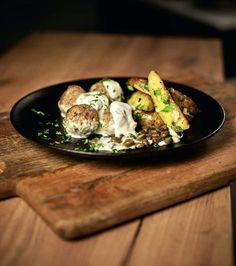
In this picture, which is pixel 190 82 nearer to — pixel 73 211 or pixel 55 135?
pixel 55 135

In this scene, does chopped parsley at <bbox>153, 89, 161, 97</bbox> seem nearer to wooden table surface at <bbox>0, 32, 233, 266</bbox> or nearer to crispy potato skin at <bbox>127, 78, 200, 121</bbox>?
crispy potato skin at <bbox>127, 78, 200, 121</bbox>

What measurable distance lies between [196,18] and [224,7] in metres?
0.50

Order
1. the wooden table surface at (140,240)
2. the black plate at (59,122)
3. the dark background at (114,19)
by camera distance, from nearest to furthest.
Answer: the wooden table surface at (140,240), the black plate at (59,122), the dark background at (114,19)

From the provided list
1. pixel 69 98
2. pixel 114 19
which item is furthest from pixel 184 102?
pixel 114 19

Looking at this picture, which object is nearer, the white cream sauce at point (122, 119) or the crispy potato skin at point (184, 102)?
the white cream sauce at point (122, 119)

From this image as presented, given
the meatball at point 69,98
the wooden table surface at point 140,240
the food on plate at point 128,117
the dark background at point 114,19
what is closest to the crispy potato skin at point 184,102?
the food on plate at point 128,117

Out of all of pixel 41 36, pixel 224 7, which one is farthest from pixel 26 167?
pixel 224 7

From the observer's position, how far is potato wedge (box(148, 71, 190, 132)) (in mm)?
1456

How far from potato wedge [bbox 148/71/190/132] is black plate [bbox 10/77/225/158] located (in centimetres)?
4

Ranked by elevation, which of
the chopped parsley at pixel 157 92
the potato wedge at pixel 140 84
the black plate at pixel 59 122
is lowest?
the black plate at pixel 59 122

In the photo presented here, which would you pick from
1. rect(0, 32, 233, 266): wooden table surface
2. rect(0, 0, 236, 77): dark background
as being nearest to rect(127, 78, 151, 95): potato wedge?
rect(0, 32, 233, 266): wooden table surface

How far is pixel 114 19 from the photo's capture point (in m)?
5.76

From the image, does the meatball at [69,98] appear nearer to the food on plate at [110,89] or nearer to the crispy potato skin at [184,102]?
the food on plate at [110,89]

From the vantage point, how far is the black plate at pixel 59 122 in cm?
128
